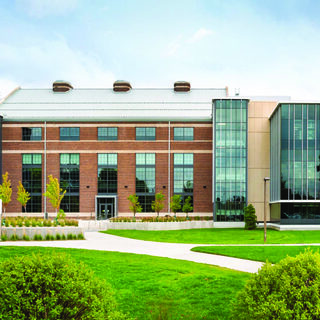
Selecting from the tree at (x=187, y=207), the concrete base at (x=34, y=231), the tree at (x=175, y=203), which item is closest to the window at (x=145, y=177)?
the tree at (x=175, y=203)

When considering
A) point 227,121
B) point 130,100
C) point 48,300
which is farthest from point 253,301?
point 130,100

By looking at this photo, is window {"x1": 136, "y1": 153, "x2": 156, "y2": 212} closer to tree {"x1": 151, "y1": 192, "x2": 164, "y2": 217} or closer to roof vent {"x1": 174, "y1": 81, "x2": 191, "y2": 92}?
tree {"x1": 151, "y1": 192, "x2": 164, "y2": 217}

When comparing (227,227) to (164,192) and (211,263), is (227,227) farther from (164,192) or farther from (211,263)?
(211,263)

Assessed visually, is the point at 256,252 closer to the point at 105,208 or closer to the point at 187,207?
the point at 187,207

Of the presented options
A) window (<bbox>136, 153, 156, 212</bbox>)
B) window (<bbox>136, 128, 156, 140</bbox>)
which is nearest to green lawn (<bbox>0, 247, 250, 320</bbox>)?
window (<bbox>136, 153, 156, 212</bbox>)

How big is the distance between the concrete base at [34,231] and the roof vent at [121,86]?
34426mm

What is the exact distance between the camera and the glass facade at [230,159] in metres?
43.2

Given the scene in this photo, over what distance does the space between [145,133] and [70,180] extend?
11849 millimetres

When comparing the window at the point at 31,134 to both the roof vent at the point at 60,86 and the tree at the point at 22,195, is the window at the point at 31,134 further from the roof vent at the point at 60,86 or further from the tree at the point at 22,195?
the roof vent at the point at 60,86

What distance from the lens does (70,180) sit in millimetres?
48594

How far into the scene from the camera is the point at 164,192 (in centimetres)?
4831

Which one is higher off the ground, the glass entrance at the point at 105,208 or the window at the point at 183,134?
the window at the point at 183,134

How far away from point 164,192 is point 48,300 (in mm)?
42648

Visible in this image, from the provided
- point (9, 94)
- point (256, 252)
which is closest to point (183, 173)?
point (256, 252)
